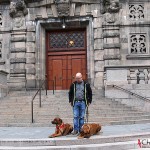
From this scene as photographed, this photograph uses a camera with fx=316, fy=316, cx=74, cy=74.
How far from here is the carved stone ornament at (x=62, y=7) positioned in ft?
56.2

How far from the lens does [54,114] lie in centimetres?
1198

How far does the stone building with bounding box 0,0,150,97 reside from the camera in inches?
670

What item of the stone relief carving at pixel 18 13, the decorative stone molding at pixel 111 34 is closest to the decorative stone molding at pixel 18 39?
the stone relief carving at pixel 18 13

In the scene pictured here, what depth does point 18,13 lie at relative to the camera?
17.6 m

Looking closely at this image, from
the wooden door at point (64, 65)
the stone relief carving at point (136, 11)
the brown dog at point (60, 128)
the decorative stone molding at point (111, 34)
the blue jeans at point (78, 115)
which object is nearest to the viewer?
the brown dog at point (60, 128)

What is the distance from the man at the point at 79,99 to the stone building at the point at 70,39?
7976mm

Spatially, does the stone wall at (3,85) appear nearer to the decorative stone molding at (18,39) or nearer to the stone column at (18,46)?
the stone column at (18,46)

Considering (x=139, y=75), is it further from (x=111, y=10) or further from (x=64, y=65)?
(x=64, y=65)

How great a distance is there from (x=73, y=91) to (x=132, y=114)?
4.24 m

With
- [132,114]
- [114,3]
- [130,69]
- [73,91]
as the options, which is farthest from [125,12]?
[73,91]

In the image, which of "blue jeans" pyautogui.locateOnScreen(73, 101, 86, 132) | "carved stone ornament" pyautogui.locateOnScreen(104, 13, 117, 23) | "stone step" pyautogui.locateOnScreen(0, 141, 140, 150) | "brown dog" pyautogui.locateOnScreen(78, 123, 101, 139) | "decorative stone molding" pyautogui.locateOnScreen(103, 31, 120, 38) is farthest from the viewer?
"carved stone ornament" pyautogui.locateOnScreen(104, 13, 117, 23)

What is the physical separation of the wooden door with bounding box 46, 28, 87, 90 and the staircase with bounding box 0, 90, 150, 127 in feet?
10.6

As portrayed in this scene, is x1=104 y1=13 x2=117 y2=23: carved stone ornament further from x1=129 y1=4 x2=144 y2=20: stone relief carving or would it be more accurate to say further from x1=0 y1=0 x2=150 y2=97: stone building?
x1=129 y1=4 x2=144 y2=20: stone relief carving

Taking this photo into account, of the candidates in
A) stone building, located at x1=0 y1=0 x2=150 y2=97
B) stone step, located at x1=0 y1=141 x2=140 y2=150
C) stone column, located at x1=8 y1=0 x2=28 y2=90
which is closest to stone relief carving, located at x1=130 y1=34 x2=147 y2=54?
stone building, located at x1=0 y1=0 x2=150 y2=97
